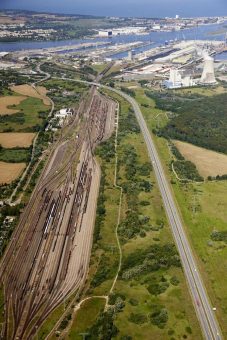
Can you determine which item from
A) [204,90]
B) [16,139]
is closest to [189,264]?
[16,139]

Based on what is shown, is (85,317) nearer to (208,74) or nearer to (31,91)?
(31,91)

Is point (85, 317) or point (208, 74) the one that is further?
point (208, 74)

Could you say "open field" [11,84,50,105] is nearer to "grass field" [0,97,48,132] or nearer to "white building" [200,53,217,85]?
"grass field" [0,97,48,132]

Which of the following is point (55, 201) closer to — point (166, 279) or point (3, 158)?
point (3, 158)

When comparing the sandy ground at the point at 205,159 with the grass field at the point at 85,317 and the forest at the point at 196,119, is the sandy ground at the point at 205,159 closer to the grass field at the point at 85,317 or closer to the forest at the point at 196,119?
the forest at the point at 196,119

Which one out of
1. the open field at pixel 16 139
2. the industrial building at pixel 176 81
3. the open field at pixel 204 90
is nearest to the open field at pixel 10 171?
the open field at pixel 16 139
